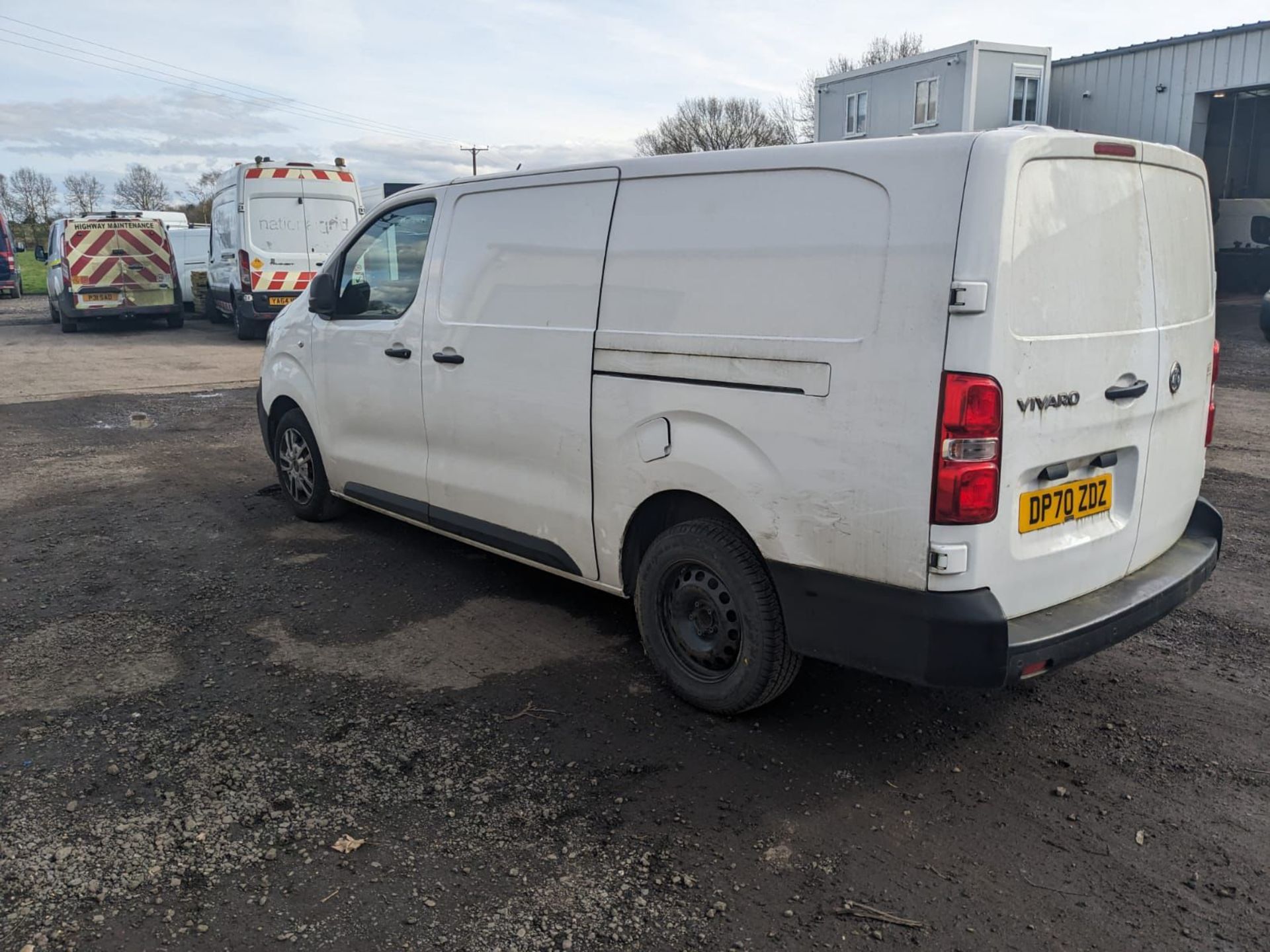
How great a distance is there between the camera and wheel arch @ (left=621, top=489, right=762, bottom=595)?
3623mm

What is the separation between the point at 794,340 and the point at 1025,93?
31038 mm

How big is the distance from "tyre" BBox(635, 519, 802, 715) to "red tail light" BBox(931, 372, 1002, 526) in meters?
0.73

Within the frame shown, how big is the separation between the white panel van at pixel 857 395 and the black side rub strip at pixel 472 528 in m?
0.02

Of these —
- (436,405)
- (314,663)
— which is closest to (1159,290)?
(436,405)

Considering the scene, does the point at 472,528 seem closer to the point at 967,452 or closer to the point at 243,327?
the point at 967,452

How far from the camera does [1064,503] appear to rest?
3219mm

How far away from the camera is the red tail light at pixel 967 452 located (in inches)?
114

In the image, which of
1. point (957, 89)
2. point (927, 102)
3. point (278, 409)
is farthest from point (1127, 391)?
point (927, 102)

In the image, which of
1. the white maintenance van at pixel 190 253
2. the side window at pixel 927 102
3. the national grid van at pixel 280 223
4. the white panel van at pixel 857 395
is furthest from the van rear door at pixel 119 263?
the side window at pixel 927 102

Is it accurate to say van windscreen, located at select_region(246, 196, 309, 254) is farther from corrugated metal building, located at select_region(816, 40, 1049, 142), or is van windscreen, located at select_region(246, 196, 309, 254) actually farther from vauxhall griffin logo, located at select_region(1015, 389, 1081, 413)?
corrugated metal building, located at select_region(816, 40, 1049, 142)

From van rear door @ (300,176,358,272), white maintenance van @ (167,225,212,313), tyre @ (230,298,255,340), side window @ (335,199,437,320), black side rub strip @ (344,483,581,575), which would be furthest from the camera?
white maintenance van @ (167,225,212,313)

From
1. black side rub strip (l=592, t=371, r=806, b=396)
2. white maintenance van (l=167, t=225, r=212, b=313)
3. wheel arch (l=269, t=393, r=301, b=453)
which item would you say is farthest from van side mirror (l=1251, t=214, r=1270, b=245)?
black side rub strip (l=592, t=371, r=806, b=396)

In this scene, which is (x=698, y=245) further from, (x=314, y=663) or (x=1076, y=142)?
(x=314, y=663)

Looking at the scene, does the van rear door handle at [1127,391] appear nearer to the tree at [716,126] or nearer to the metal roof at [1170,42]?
the metal roof at [1170,42]
